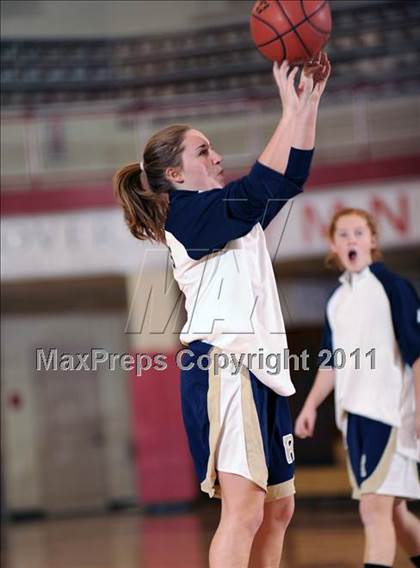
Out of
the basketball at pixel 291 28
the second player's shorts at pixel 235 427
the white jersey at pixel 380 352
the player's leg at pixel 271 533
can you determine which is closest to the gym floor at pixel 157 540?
the white jersey at pixel 380 352

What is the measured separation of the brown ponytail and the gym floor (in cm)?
224

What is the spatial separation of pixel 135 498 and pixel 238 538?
787 cm

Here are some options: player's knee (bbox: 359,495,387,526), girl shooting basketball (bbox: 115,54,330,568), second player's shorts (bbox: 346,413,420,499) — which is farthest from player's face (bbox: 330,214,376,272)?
girl shooting basketball (bbox: 115,54,330,568)

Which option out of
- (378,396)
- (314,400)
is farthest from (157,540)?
(378,396)

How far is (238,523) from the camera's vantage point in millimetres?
2467

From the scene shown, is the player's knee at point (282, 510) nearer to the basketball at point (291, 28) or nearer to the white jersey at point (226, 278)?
the white jersey at point (226, 278)

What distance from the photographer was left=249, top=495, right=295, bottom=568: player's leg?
2.64 metres

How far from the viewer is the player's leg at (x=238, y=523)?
2.46m

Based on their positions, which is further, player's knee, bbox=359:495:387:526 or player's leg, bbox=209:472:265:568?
player's knee, bbox=359:495:387:526

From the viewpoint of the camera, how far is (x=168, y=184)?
8.72ft

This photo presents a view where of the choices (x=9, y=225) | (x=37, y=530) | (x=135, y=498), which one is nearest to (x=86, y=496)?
(x=135, y=498)

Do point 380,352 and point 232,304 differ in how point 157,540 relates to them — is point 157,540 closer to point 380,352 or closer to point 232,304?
point 380,352

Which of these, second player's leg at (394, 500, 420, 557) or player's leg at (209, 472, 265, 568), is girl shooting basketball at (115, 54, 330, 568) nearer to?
player's leg at (209, 472, 265, 568)

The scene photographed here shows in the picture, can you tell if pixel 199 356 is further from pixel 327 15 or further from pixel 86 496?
pixel 86 496
